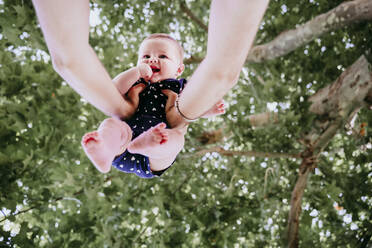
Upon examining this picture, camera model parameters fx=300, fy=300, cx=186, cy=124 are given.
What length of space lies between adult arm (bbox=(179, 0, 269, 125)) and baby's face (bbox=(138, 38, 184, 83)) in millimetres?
590

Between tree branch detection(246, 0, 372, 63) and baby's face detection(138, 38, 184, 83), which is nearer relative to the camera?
baby's face detection(138, 38, 184, 83)

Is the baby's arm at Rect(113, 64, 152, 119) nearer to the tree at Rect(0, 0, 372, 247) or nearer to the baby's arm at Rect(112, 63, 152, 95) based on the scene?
the baby's arm at Rect(112, 63, 152, 95)

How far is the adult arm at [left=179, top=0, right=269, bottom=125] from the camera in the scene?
70cm

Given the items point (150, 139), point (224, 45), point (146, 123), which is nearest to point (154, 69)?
point (146, 123)

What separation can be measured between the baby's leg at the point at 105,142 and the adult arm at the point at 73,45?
25 centimetres

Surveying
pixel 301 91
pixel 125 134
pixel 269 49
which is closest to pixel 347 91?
pixel 301 91

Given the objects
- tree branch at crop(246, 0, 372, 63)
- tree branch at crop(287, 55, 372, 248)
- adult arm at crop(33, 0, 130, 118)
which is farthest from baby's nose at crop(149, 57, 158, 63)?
tree branch at crop(246, 0, 372, 63)

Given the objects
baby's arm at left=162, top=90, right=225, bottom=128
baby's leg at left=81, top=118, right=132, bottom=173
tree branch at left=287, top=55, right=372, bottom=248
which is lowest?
Answer: tree branch at left=287, top=55, right=372, bottom=248

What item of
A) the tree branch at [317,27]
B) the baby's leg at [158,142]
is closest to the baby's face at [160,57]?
the baby's leg at [158,142]

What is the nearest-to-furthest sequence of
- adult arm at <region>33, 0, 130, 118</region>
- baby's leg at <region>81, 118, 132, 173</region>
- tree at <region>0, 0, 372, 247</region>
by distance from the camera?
1. adult arm at <region>33, 0, 130, 118</region>
2. baby's leg at <region>81, 118, 132, 173</region>
3. tree at <region>0, 0, 372, 247</region>

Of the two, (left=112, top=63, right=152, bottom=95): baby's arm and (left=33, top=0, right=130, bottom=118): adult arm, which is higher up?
(left=33, top=0, right=130, bottom=118): adult arm

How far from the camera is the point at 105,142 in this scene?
1.27 m

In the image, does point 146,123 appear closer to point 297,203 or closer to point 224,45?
point 224,45

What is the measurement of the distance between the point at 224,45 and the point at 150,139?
2.07ft
